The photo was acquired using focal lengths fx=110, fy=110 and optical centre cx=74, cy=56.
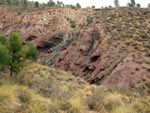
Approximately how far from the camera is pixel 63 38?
125 ft

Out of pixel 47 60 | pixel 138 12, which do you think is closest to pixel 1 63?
pixel 47 60

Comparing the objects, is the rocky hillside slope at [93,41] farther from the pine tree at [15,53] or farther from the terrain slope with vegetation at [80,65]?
the pine tree at [15,53]

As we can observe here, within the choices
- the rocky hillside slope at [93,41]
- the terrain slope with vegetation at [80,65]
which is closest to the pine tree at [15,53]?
the terrain slope with vegetation at [80,65]

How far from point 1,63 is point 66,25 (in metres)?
32.2

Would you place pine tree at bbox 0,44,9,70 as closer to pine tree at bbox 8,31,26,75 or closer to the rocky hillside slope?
pine tree at bbox 8,31,26,75

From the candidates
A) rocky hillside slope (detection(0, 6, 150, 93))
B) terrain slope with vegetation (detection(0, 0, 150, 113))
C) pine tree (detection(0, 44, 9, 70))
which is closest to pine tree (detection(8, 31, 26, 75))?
terrain slope with vegetation (detection(0, 0, 150, 113))

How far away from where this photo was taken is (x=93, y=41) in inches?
1084

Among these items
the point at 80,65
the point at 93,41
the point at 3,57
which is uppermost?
the point at 3,57

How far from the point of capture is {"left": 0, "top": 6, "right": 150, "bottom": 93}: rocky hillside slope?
15.7m

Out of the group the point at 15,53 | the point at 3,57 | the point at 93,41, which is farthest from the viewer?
the point at 93,41

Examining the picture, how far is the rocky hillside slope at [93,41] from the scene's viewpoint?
15.7 metres

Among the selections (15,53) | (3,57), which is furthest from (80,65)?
(3,57)

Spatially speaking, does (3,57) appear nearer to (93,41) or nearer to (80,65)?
(80,65)

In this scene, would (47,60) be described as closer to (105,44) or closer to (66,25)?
(66,25)
